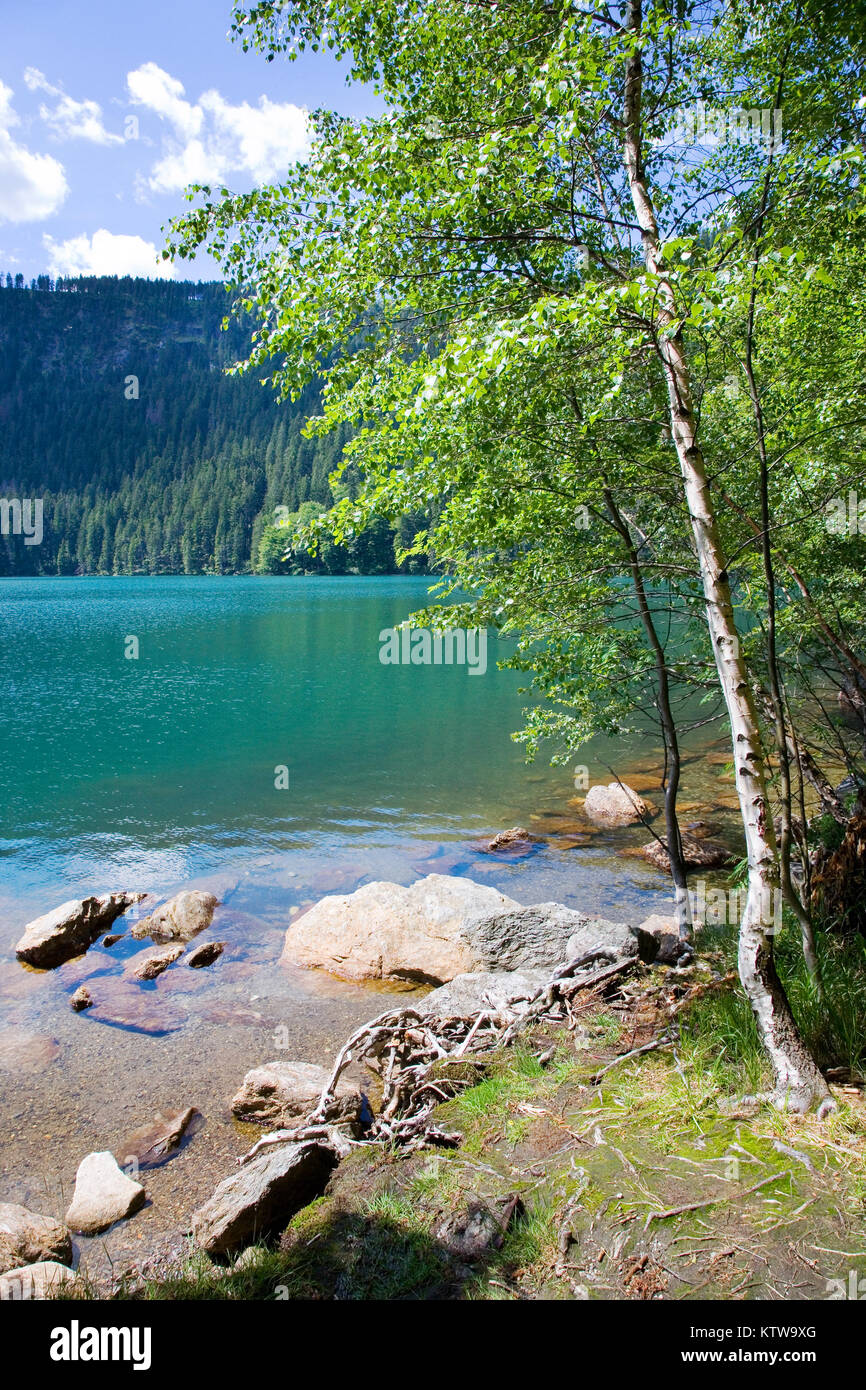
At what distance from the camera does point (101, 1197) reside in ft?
21.7

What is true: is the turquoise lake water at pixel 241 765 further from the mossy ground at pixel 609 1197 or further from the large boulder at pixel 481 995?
the mossy ground at pixel 609 1197

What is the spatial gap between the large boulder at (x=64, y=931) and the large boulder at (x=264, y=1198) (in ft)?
24.9

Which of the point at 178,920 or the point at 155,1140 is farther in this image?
the point at 178,920

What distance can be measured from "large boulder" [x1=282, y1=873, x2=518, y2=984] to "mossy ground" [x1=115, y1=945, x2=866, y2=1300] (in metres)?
4.90

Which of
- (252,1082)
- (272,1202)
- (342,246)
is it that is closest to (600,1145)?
(272,1202)

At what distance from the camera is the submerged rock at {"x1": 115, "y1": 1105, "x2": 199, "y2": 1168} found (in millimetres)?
7332

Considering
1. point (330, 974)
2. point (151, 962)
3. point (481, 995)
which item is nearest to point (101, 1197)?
point (481, 995)

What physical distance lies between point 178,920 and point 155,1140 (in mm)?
5711

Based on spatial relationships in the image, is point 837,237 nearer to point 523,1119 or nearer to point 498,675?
point 523,1119

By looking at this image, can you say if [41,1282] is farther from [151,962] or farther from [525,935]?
[151,962]

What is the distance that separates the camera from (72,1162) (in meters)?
7.45

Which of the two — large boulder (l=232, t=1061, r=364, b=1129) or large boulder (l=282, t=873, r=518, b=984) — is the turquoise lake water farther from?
large boulder (l=232, t=1061, r=364, b=1129)
